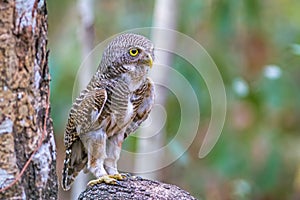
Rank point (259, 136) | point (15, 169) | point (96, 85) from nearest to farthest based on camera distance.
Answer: point (15, 169) < point (96, 85) < point (259, 136)

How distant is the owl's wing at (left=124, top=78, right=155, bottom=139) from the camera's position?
6.92ft

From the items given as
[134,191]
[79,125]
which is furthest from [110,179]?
[79,125]

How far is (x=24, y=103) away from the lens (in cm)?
169

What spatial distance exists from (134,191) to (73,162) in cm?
39

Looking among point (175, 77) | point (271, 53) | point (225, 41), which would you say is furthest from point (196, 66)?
point (271, 53)

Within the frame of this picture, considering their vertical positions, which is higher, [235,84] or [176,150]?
[235,84]

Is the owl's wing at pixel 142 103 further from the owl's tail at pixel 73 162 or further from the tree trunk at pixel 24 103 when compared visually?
the tree trunk at pixel 24 103

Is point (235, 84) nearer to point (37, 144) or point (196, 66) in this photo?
point (196, 66)

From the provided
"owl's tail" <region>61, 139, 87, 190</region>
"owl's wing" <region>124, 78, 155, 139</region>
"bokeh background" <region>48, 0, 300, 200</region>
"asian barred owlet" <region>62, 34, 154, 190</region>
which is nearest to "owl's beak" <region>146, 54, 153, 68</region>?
"asian barred owlet" <region>62, 34, 154, 190</region>

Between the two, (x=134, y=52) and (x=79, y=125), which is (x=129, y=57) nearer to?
(x=134, y=52)

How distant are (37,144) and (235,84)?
108 inches

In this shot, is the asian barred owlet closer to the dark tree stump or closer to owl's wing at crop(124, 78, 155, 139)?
owl's wing at crop(124, 78, 155, 139)

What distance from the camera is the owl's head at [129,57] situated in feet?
6.65

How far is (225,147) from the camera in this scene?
4.54 m
